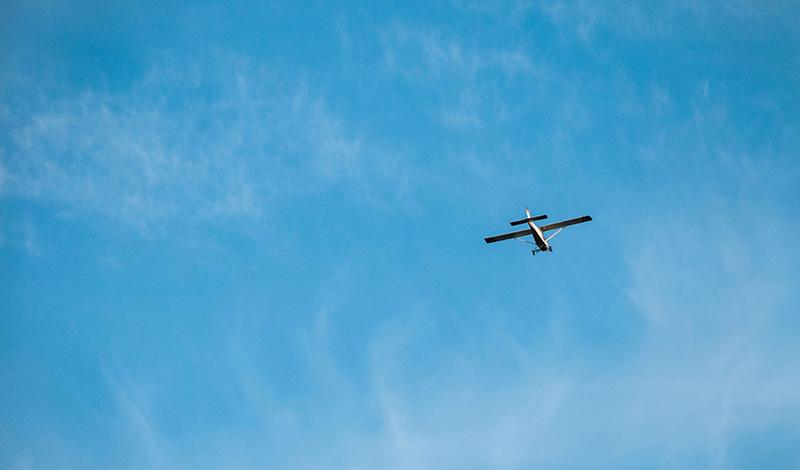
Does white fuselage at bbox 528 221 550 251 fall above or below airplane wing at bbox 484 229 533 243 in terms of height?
below

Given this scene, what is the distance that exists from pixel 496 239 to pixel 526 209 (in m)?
5.26

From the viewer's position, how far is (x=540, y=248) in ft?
281

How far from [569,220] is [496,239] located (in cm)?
895

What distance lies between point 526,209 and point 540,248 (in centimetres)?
494

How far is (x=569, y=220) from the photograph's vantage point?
85625mm

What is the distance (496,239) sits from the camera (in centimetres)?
8738

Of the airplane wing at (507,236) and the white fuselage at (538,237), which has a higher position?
the airplane wing at (507,236)

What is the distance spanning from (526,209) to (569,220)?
5341 millimetres

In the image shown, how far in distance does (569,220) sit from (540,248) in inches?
190

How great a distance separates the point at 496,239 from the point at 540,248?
5.43 meters

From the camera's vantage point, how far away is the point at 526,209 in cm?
8538
